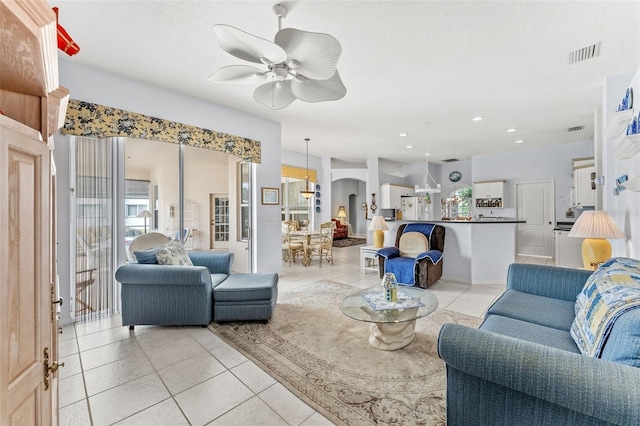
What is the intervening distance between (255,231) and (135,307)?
7.48 feet

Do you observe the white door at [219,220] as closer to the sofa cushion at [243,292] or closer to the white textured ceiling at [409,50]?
the white textured ceiling at [409,50]

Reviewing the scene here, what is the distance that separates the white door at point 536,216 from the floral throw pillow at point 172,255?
7.84m

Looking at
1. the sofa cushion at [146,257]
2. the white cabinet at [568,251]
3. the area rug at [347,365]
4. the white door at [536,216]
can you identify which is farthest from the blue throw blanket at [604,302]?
the white door at [536,216]

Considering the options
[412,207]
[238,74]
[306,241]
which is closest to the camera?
[238,74]

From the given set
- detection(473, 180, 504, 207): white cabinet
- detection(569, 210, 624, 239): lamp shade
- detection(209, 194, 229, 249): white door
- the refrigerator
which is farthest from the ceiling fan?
the refrigerator

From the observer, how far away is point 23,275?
74 cm

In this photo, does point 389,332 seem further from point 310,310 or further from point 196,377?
point 196,377

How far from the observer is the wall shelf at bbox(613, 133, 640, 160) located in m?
2.10

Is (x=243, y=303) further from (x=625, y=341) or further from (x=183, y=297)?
(x=625, y=341)

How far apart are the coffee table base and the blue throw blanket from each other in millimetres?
1146

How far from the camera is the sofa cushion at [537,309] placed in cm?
192

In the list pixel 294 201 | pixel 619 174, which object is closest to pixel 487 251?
pixel 619 174

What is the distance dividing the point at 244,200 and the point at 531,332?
4.27 meters

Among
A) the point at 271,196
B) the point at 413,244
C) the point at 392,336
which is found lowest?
the point at 392,336
